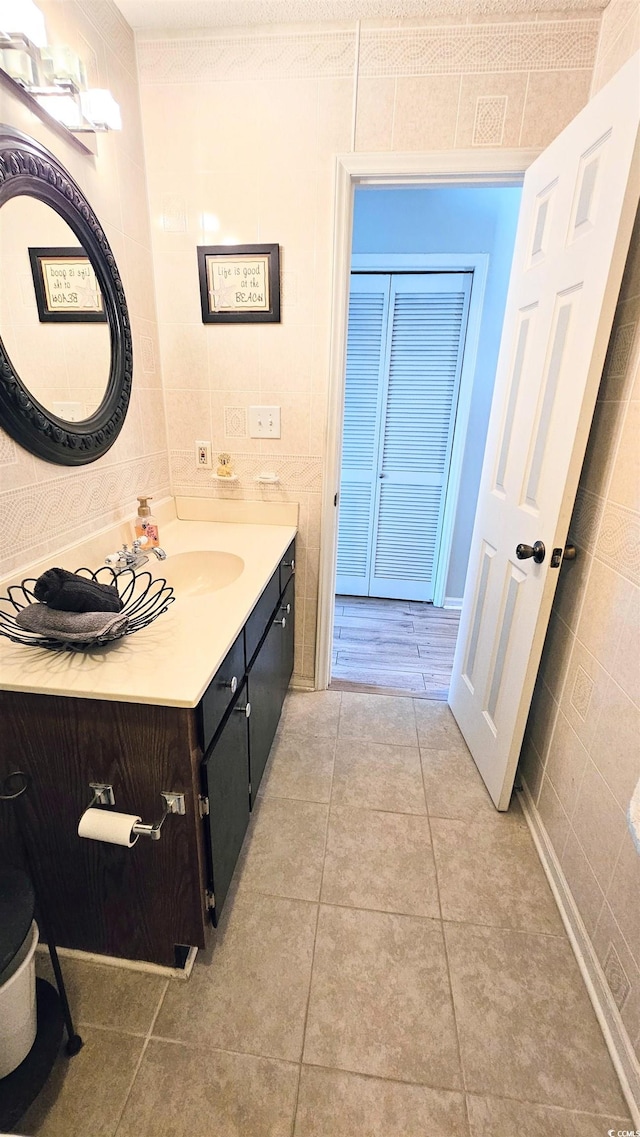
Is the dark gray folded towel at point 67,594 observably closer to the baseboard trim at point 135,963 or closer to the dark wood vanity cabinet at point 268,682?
the dark wood vanity cabinet at point 268,682

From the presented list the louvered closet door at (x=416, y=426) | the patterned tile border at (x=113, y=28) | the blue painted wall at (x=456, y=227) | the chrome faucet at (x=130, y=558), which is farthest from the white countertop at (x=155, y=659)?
the blue painted wall at (x=456, y=227)

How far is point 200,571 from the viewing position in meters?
1.62

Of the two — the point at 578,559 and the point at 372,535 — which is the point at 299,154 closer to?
the point at 578,559

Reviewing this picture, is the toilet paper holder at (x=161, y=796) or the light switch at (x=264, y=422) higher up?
the light switch at (x=264, y=422)

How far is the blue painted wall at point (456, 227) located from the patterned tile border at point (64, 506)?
7.05 feet

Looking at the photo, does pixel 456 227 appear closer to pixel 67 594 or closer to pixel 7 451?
pixel 7 451

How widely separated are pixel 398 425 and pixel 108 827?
280 centimetres

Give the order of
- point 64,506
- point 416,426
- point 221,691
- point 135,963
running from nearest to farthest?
point 221,691, point 135,963, point 64,506, point 416,426

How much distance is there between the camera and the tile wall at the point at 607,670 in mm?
1080

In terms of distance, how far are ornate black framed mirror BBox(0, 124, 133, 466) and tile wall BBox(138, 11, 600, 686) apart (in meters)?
0.40

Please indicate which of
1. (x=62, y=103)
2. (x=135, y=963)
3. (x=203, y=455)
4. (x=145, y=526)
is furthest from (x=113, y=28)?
(x=135, y=963)

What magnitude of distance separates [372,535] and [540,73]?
2322mm

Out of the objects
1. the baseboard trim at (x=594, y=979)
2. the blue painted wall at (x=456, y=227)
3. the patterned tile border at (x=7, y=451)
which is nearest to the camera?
the baseboard trim at (x=594, y=979)

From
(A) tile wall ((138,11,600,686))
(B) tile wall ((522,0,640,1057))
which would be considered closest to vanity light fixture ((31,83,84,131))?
(A) tile wall ((138,11,600,686))
